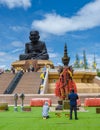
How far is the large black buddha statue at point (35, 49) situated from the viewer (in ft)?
169

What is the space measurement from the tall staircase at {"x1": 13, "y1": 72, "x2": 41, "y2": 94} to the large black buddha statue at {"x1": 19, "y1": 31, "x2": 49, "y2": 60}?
514 inches

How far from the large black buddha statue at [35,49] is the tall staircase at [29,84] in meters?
13.1

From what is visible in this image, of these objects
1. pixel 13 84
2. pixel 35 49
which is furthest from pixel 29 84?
pixel 35 49

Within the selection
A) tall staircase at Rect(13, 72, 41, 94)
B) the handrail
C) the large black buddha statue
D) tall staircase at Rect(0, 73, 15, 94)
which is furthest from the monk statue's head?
the handrail

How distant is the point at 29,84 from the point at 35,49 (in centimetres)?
1973

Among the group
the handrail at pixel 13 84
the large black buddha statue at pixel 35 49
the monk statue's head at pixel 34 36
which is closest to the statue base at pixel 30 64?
the large black buddha statue at pixel 35 49

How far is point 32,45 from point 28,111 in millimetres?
34609

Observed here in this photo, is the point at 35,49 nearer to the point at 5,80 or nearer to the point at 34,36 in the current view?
the point at 34,36

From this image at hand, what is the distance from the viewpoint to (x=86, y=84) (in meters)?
37.7

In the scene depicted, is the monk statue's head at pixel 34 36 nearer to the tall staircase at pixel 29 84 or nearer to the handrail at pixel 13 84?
the tall staircase at pixel 29 84

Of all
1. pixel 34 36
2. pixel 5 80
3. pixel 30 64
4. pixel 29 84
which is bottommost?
pixel 29 84

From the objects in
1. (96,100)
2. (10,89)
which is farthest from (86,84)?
(96,100)

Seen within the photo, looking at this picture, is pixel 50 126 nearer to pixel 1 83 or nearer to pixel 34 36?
pixel 1 83

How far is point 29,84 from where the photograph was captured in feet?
111
